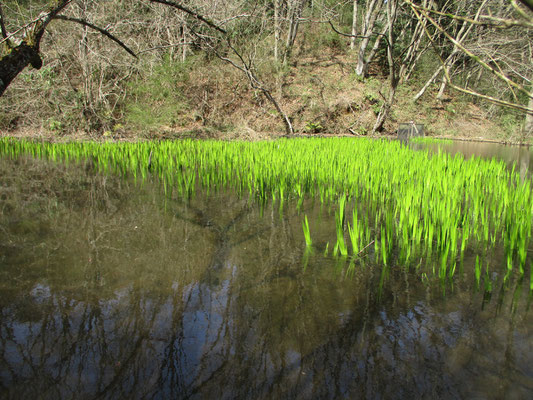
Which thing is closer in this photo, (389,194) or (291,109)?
(389,194)

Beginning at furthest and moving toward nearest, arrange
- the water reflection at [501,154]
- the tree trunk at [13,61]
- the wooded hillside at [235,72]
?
1. the wooded hillside at [235,72]
2. the water reflection at [501,154]
3. the tree trunk at [13,61]

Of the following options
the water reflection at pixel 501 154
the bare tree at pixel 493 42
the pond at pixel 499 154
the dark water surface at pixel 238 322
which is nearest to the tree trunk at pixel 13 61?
the dark water surface at pixel 238 322

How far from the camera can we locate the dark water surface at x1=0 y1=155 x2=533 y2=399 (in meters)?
1.11

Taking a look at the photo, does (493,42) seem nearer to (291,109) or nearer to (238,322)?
(291,109)

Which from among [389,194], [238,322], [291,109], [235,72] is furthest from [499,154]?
[235,72]

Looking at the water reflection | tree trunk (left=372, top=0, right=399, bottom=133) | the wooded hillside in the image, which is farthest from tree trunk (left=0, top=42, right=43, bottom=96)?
tree trunk (left=372, top=0, right=399, bottom=133)

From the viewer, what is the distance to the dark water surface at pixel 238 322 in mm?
1105

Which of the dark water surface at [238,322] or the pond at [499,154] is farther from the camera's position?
the pond at [499,154]

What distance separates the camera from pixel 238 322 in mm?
1426

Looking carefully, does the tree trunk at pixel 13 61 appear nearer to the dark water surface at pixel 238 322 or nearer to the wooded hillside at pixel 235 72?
the wooded hillside at pixel 235 72

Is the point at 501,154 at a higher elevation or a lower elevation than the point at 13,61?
lower

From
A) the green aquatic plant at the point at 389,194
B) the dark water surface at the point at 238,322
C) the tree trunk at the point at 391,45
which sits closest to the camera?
the dark water surface at the point at 238,322

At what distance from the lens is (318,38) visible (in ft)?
56.5

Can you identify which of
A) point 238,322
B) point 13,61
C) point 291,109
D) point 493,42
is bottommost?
point 238,322
